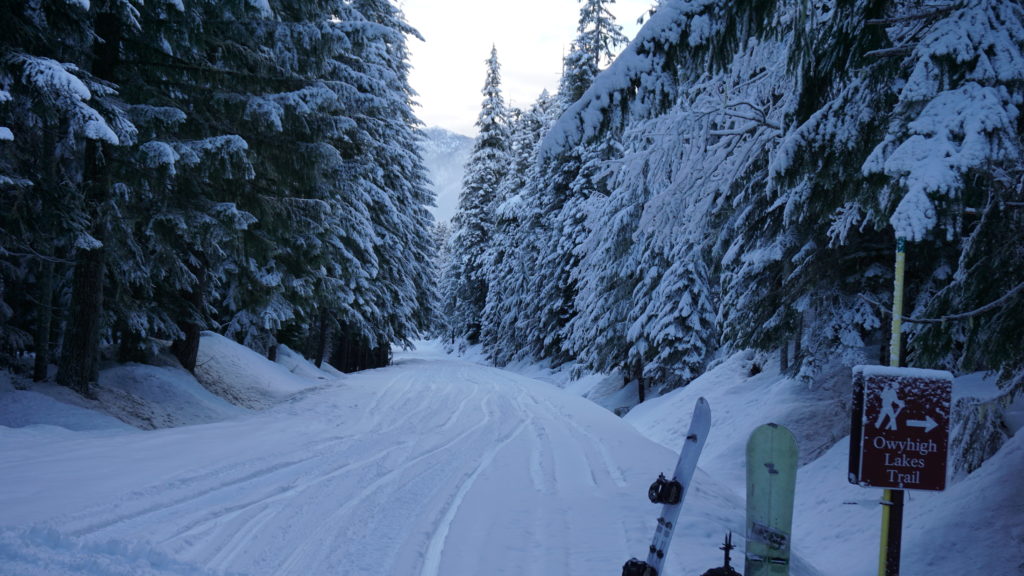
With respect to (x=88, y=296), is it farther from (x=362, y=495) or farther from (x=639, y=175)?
(x=639, y=175)

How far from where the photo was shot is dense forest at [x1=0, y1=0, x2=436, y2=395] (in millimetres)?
8570

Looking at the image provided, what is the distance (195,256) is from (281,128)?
3.82 m

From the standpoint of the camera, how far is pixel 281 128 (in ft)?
34.9

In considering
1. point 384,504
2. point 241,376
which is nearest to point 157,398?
point 241,376

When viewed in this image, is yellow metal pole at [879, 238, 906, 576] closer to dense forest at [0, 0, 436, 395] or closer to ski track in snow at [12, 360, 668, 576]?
ski track in snow at [12, 360, 668, 576]

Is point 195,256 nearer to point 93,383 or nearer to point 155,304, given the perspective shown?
point 155,304

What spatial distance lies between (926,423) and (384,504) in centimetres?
479

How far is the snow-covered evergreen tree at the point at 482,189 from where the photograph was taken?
46.1m

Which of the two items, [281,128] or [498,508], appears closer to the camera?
[498,508]

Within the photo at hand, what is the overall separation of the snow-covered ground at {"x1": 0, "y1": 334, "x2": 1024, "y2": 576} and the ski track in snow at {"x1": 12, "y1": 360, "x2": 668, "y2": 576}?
0.03 m

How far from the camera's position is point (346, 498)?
21.4ft

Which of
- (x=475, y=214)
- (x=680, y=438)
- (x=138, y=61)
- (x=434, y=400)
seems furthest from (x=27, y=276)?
(x=475, y=214)

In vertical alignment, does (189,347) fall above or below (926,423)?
below

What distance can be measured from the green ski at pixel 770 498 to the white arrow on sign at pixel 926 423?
0.60 m
